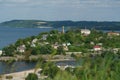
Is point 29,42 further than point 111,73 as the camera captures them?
Yes

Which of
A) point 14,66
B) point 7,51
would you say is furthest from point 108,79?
point 7,51

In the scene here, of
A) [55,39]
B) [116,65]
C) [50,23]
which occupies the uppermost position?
[116,65]

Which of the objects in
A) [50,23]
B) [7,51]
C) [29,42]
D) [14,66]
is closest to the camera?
[14,66]

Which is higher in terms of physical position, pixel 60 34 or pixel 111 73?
pixel 111 73

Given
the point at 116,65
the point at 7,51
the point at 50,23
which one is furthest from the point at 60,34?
the point at 50,23

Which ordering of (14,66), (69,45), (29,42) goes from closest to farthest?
(14,66) < (69,45) < (29,42)

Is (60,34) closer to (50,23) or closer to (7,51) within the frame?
(7,51)

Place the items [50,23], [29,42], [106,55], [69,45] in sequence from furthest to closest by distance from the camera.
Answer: [50,23]
[29,42]
[69,45]
[106,55]

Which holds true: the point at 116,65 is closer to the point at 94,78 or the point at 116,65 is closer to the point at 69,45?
the point at 94,78

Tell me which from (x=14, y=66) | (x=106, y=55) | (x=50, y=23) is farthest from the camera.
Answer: (x=50, y=23)
